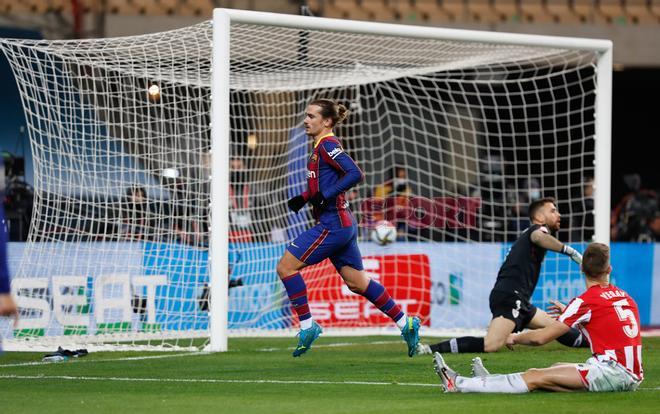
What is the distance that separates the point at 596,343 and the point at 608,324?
0.14m

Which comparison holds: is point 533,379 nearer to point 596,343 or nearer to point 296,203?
point 596,343

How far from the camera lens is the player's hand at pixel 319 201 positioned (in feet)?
33.2

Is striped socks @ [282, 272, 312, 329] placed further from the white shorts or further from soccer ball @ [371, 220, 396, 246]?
soccer ball @ [371, 220, 396, 246]

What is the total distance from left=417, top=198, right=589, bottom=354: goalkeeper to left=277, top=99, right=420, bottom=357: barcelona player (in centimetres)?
121

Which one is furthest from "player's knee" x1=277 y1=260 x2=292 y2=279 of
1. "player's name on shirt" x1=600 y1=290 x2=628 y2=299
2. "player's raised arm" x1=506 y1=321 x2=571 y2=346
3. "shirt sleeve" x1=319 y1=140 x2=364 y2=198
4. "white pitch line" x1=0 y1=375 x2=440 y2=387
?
"player's name on shirt" x1=600 y1=290 x2=628 y2=299

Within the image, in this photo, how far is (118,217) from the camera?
45.1 feet

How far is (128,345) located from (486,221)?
774cm

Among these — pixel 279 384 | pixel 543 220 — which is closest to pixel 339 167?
pixel 279 384

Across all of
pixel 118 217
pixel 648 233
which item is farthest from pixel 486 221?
pixel 118 217

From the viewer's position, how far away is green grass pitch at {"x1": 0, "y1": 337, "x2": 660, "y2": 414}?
724 centimetres

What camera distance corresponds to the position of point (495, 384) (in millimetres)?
7797

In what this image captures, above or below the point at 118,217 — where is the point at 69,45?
above

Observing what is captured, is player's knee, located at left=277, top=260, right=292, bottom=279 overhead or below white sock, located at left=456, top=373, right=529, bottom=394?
overhead

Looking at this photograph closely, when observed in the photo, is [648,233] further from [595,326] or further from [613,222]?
[595,326]
